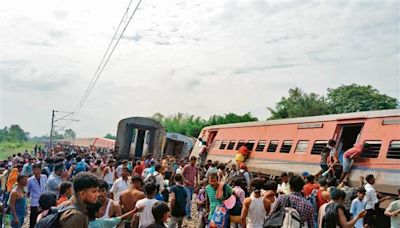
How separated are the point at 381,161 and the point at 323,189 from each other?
11.9ft

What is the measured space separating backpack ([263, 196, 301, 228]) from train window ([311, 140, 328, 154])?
321 inches

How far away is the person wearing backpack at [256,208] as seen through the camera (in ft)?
20.7

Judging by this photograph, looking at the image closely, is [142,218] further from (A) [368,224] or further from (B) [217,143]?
(B) [217,143]

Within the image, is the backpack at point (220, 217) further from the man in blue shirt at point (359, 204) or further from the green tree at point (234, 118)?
the green tree at point (234, 118)

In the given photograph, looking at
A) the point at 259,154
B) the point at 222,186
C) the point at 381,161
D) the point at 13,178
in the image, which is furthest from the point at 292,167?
the point at 13,178

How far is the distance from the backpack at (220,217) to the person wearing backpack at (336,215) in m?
1.76

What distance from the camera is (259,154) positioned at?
687 inches

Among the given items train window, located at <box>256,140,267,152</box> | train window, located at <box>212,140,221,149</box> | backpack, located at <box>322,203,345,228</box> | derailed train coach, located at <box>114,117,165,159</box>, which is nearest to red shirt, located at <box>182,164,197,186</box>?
backpack, located at <box>322,203,345,228</box>

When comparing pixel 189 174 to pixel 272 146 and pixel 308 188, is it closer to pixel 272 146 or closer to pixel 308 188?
pixel 308 188

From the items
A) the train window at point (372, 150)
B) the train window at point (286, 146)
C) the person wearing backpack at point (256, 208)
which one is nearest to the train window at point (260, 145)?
the train window at point (286, 146)

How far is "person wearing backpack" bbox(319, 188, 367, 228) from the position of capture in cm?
529

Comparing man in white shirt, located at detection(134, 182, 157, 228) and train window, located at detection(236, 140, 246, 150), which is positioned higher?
train window, located at detection(236, 140, 246, 150)

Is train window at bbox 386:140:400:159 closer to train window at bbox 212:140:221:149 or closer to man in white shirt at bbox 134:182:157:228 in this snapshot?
man in white shirt at bbox 134:182:157:228

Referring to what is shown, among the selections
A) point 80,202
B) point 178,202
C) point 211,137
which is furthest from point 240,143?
point 80,202
